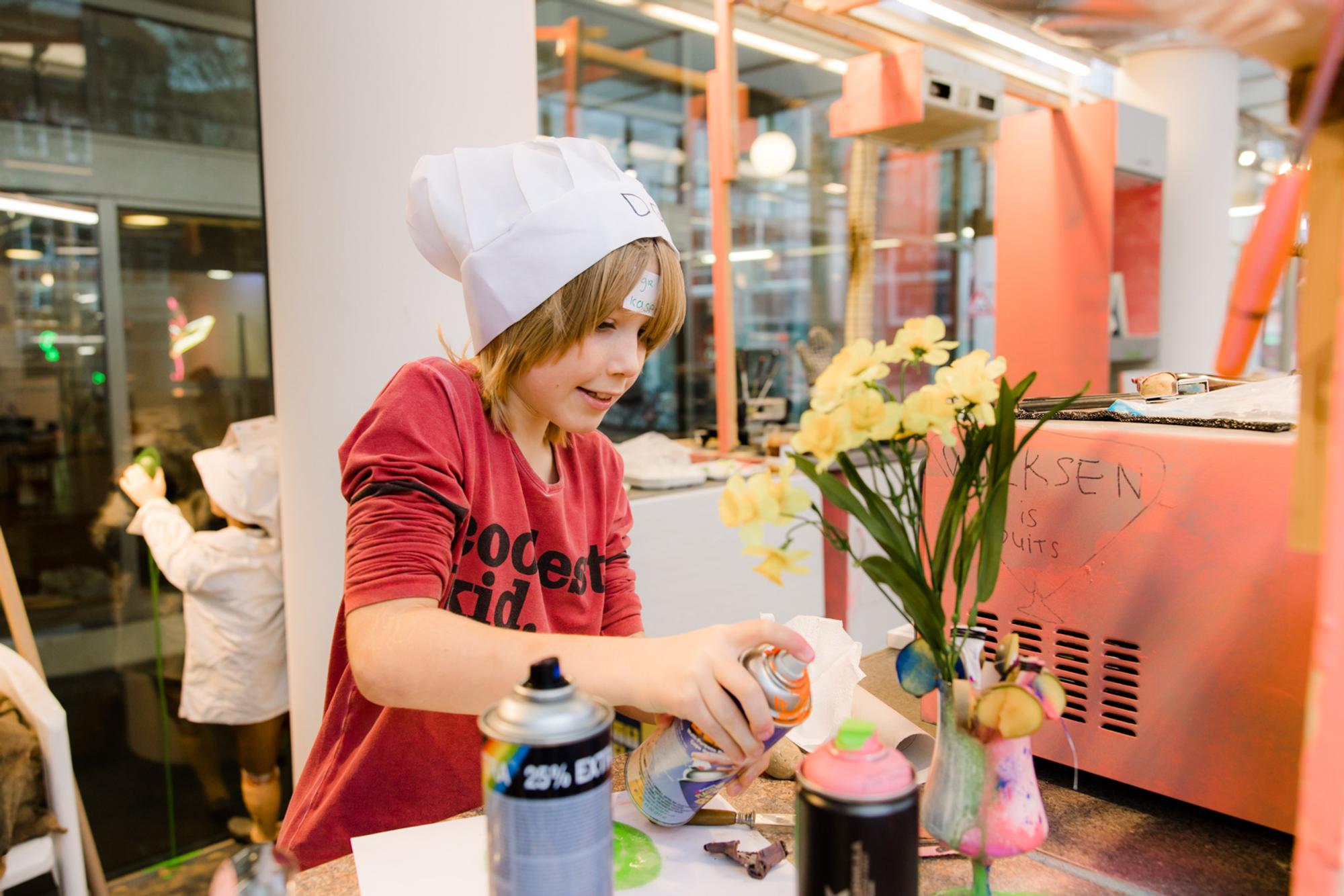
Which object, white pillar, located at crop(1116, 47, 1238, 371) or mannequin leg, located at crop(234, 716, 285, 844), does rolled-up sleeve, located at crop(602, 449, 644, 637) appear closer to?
mannequin leg, located at crop(234, 716, 285, 844)

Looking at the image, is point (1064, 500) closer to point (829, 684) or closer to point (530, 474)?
A: point (829, 684)

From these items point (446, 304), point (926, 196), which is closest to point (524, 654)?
point (446, 304)

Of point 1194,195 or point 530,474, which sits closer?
point 530,474

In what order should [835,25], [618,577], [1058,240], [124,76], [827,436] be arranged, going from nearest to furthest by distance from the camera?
[827,436]
[618,577]
[124,76]
[835,25]
[1058,240]

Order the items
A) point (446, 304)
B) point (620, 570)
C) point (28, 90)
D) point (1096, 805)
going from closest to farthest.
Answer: point (1096, 805) < point (620, 570) < point (446, 304) < point (28, 90)

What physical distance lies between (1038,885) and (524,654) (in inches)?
19.2

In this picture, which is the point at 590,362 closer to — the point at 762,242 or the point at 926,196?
the point at 762,242

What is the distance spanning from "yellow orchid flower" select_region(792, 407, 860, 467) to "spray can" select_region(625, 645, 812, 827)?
0.17 meters

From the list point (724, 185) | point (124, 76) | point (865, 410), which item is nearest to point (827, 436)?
point (865, 410)

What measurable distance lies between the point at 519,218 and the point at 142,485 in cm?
220

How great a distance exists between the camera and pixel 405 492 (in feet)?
3.15

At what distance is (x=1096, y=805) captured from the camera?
951mm

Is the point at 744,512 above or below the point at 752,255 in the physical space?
below

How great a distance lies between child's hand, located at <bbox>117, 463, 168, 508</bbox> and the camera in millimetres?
2711
